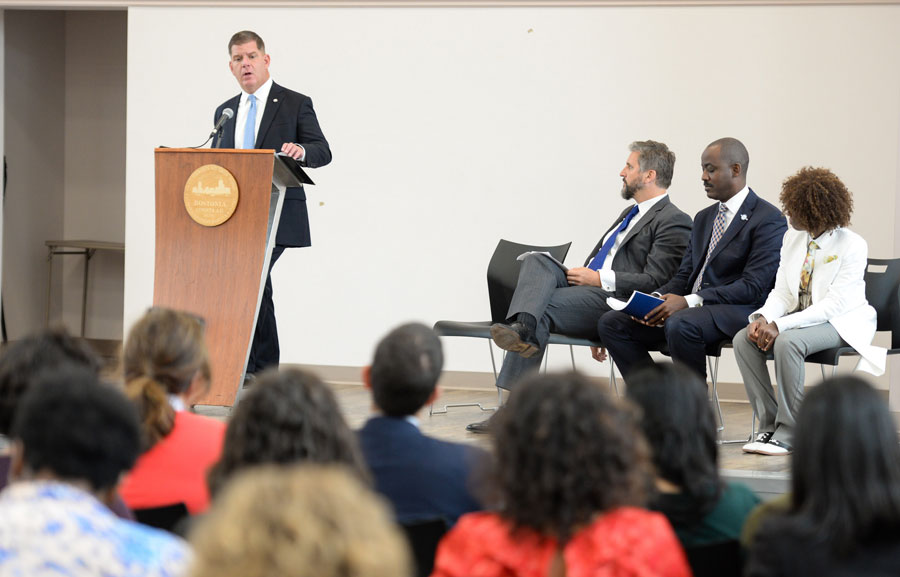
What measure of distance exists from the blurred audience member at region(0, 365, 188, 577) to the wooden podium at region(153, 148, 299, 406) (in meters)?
2.80

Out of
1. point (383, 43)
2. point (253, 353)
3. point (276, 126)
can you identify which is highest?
point (383, 43)

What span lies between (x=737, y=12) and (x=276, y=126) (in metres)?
2.84

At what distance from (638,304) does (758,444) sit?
2.40ft

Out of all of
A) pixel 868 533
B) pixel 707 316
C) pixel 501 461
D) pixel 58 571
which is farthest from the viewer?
→ pixel 707 316

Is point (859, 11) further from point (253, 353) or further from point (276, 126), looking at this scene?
point (253, 353)

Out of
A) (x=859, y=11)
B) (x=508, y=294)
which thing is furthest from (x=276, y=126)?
(x=859, y=11)

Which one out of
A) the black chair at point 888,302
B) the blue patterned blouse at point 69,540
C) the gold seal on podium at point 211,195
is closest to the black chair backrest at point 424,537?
the blue patterned blouse at point 69,540

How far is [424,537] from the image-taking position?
1542mm

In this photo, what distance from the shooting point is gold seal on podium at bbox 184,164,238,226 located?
4.02 m

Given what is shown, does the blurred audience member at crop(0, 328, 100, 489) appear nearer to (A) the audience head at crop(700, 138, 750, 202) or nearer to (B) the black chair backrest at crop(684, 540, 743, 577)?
(B) the black chair backrest at crop(684, 540, 743, 577)

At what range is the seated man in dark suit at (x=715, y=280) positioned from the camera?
4.04m

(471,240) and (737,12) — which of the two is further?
(471,240)

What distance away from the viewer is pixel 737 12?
5.75 m

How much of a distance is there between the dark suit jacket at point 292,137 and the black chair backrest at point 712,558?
3449mm
